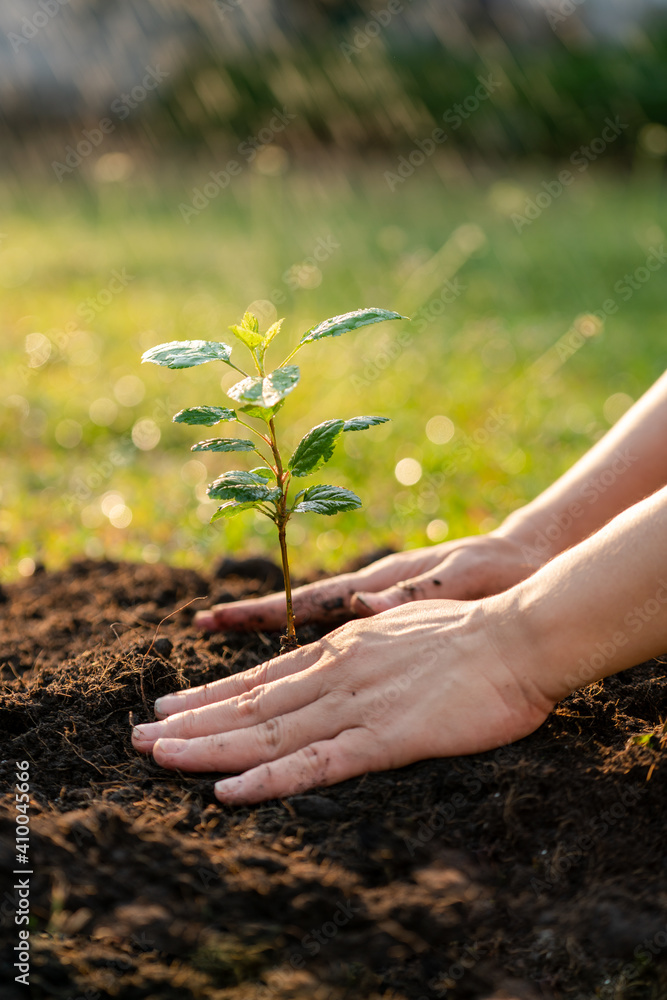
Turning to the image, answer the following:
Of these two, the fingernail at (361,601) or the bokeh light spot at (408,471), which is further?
the bokeh light spot at (408,471)

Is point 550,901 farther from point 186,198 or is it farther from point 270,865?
point 186,198

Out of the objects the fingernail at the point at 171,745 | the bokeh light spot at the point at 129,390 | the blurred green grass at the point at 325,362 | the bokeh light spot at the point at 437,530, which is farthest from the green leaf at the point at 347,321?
the bokeh light spot at the point at 129,390

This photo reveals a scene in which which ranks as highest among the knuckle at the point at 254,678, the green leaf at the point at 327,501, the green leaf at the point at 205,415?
the green leaf at the point at 205,415

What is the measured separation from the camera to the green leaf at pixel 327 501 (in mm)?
1590

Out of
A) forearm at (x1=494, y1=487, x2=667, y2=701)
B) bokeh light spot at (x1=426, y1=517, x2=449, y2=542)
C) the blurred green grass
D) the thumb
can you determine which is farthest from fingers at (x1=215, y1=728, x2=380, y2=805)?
bokeh light spot at (x1=426, y1=517, x2=449, y2=542)

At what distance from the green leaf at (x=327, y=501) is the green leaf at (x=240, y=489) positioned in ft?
0.22

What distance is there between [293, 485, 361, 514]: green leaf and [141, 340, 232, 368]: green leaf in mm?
339

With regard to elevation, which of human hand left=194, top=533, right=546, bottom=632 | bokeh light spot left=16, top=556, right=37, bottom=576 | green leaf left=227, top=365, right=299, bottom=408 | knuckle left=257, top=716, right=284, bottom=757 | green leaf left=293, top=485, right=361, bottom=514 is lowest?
human hand left=194, top=533, right=546, bottom=632

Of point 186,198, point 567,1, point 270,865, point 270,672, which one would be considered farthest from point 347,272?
point 567,1

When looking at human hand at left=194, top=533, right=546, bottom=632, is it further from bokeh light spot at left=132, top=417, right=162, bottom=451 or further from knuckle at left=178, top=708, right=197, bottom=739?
bokeh light spot at left=132, top=417, right=162, bottom=451

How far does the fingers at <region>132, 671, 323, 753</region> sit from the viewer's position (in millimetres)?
1566

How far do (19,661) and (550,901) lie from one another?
1.41 meters

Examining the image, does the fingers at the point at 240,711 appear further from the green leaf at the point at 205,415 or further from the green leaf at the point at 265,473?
the green leaf at the point at 205,415

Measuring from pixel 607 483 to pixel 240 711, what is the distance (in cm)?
115
